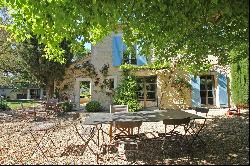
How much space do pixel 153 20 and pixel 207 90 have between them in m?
14.0

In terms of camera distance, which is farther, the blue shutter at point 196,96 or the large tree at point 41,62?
the large tree at point 41,62

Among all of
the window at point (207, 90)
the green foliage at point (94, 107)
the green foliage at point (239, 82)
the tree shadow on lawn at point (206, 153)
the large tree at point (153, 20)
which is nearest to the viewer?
the large tree at point (153, 20)

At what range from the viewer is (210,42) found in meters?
7.04

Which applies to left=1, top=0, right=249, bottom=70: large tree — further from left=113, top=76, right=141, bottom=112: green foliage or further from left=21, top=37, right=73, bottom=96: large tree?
left=21, top=37, right=73, bottom=96: large tree

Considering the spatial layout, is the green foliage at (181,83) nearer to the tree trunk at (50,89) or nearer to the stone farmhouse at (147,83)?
the stone farmhouse at (147,83)

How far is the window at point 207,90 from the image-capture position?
64.1 ft

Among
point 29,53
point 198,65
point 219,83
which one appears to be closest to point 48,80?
point 29,53

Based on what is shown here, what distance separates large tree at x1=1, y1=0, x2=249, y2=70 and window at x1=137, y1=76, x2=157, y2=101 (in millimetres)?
11203

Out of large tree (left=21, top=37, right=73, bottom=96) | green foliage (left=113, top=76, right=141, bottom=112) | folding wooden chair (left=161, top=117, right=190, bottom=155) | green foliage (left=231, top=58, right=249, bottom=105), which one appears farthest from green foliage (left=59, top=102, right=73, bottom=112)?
folding wooden chair (left=161, top=117, right=190, bottom=155)

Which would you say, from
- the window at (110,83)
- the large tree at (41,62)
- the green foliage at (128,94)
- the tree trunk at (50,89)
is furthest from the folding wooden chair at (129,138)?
the tree trunk at (50,89)

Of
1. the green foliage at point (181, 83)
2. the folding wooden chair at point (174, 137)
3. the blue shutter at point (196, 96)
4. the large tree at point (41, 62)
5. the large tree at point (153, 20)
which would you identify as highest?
the large tree at point (41, 62)

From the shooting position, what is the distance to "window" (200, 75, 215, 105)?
19534mm

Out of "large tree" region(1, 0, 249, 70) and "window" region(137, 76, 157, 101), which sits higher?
"large tree" region(1, 0, 249, 70)

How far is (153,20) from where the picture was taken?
258 inches
